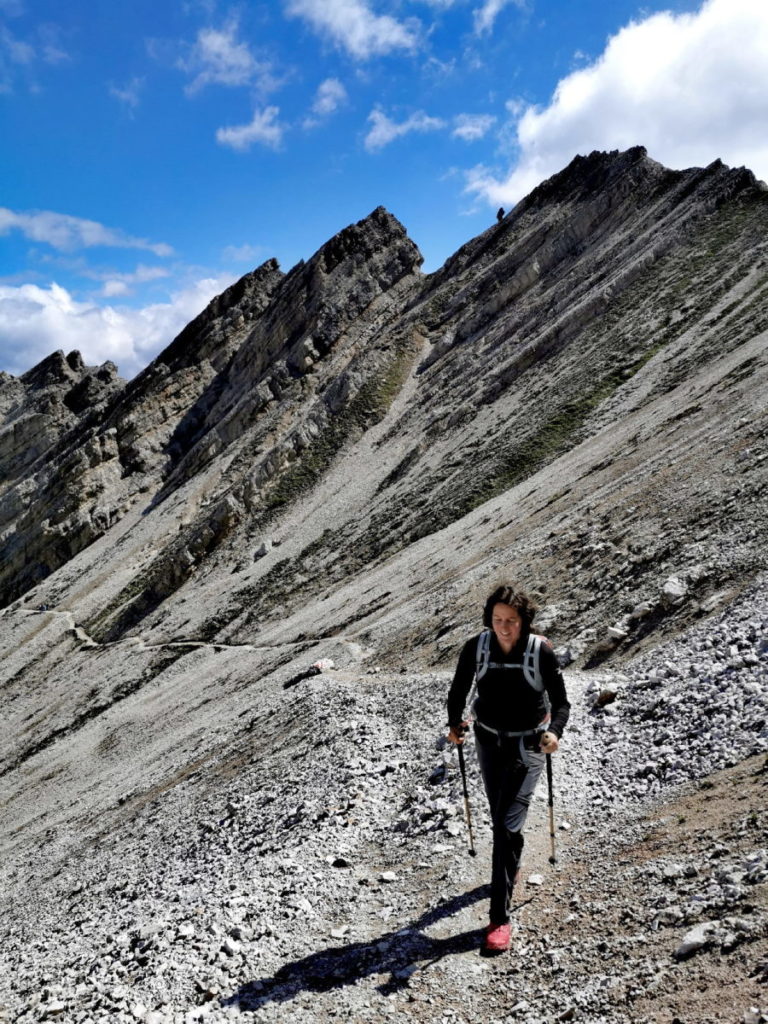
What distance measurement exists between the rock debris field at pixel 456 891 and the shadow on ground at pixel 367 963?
0.03 m

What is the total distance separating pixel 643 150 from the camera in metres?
79.2

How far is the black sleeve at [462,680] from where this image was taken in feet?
27.6

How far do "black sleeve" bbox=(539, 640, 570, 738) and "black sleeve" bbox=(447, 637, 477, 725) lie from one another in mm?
836

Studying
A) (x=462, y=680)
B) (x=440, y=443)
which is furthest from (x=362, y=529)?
(x=462, y=680)

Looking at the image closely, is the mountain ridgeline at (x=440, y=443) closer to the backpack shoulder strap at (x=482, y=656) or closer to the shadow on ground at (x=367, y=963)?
the backpack shoulder strap at (x=482, y=656)

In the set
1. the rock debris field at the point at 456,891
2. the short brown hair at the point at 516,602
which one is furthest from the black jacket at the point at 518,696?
the rock debris field at the point at 456,891

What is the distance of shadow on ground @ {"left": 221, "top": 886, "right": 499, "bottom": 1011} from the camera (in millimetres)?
8055

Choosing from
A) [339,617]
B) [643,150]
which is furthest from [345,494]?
[643,150]

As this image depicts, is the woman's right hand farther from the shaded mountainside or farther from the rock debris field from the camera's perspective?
the shaded mountainside

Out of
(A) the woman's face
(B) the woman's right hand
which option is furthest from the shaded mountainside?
(A) the woman's face

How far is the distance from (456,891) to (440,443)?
5580 cm

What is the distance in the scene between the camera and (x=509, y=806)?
7.92m

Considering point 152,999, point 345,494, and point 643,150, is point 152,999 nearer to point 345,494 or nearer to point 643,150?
point 345,494

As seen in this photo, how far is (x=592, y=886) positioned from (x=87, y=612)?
78217 mm
